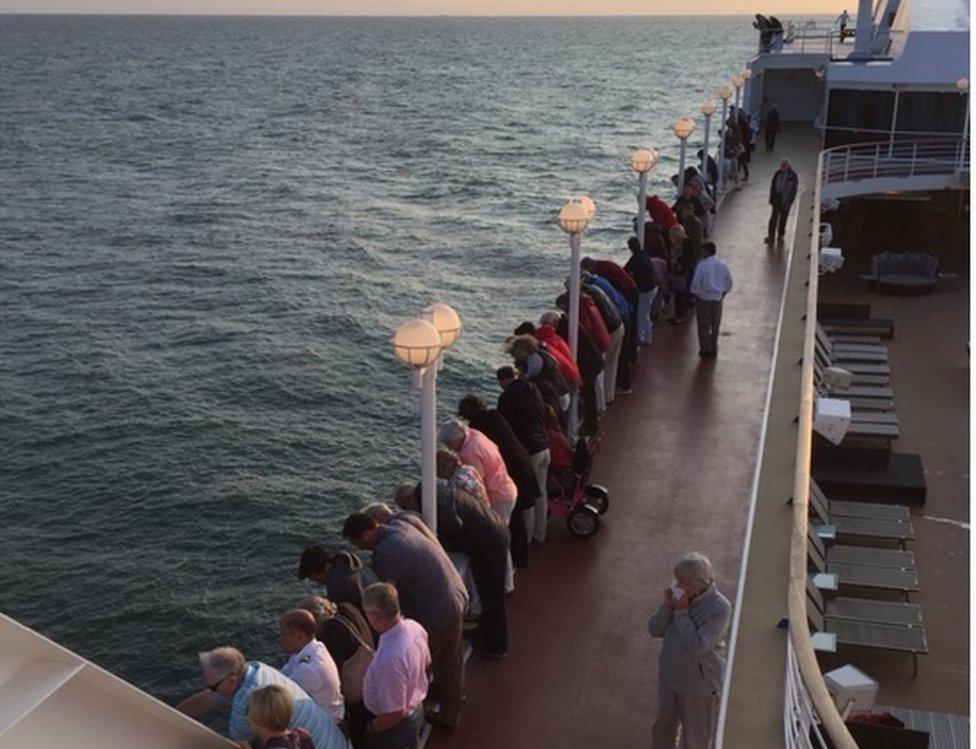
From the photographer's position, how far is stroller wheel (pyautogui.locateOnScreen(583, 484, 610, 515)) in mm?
8477

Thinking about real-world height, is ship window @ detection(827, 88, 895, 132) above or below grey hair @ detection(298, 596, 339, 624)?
above

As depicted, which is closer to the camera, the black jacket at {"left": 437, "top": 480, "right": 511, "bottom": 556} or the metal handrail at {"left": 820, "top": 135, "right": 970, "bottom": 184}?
the black jacket at {"left": 437, "top": 480, "right": 511, "bottom": 556}

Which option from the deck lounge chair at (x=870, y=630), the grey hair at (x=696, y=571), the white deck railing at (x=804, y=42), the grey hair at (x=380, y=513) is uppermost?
the white deck railing at (x=804, y=42)

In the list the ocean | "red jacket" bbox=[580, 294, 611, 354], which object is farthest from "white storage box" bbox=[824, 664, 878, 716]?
the ocean

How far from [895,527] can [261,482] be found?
10784 mm

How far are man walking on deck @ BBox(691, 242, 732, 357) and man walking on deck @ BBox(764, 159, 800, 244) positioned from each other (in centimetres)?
428

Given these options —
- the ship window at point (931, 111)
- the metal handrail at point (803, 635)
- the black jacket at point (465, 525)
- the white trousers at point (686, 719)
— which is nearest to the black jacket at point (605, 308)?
the metal handrail at point (803, 635)

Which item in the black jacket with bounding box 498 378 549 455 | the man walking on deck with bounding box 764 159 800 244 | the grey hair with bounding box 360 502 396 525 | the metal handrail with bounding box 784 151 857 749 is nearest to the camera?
the metal handrail with bounding box 784 151 857 749

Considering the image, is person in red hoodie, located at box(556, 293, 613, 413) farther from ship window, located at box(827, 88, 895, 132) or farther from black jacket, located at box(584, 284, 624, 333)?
ship window, located at box(827, 88, 895, 132)

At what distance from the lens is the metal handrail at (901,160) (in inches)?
811

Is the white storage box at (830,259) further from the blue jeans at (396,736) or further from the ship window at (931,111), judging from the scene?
the blue jeans at (396,736)

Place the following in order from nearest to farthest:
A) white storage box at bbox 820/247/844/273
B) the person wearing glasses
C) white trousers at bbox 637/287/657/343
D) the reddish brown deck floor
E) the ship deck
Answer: the person wearing glasses → the reddish brown deck floor → the ship deck → white trousers at bbox 637/287/657/343 → white storage box at bbox 820/247/844/273

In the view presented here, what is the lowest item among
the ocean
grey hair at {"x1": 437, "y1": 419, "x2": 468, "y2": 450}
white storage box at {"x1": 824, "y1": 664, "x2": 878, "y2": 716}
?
the ocean

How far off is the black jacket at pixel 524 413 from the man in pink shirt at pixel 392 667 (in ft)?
8.57
